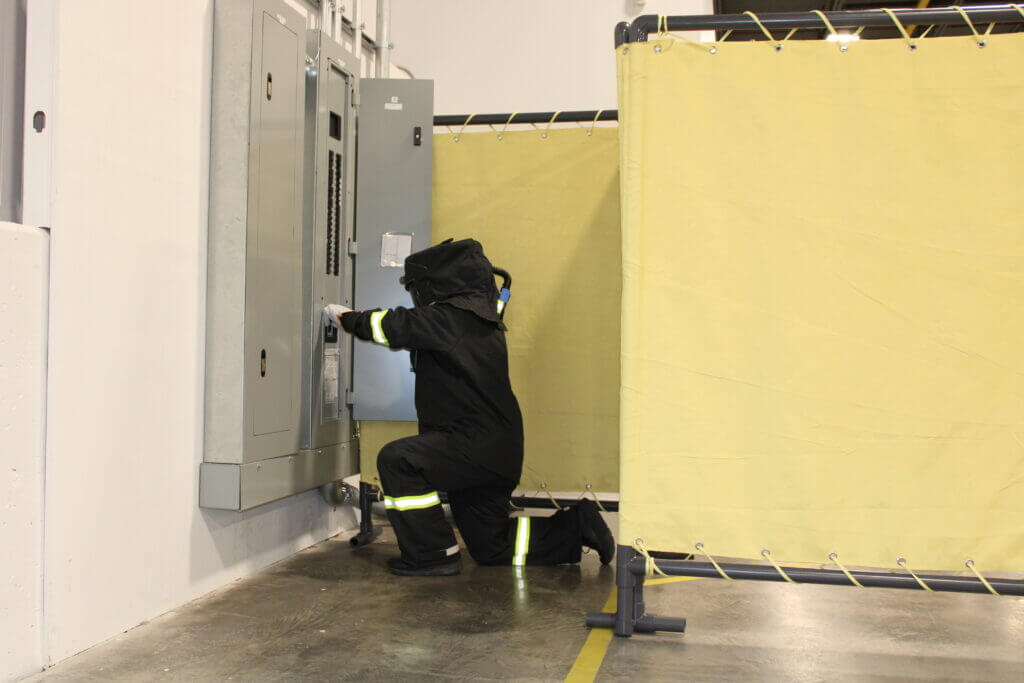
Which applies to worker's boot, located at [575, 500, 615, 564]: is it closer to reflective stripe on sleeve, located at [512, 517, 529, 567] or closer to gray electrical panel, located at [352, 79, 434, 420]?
reflective stripe on sleeve, located at [512, 517, 529, 567]

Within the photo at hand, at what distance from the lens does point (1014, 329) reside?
258 centimetres

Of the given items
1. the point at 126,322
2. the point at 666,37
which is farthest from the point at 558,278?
the point at 126,322

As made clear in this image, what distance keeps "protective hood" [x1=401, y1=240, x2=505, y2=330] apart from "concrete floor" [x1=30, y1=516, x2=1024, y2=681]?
3.87ft

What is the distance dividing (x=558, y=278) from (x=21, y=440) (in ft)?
A: 8.33

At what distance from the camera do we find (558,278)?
4.38 meters

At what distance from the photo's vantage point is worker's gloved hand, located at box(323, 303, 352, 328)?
3.92m

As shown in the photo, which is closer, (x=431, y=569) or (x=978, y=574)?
(x=978, y=574)

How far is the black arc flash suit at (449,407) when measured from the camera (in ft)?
12.3

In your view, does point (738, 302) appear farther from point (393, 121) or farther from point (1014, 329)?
A: point (393, 121)

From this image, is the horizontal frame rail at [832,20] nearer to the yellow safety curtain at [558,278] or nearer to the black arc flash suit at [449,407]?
the black arc flash suit at [449,407]

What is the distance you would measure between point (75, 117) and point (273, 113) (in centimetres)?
98

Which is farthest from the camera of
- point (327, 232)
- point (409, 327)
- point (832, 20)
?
point (327, 232)

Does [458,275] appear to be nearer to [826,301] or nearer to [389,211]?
[389,211]

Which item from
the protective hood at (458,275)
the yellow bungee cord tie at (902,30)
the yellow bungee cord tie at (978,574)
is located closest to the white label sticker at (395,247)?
the protective hood at (458,275)
